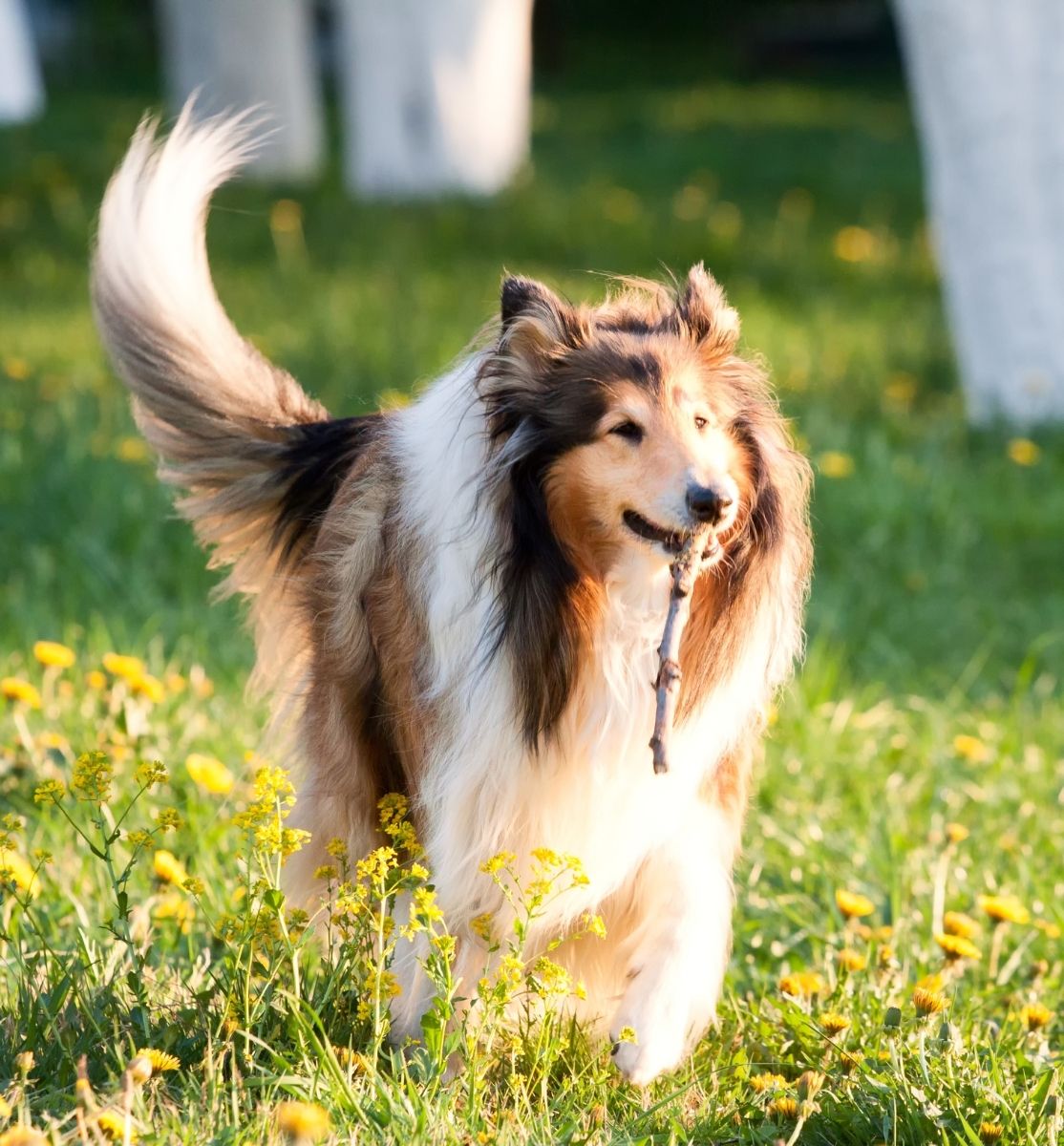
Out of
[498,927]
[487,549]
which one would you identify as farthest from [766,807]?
[487,549]

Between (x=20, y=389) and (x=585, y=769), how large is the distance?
5140 mm

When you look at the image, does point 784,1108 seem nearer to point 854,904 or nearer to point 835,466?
point 854,904

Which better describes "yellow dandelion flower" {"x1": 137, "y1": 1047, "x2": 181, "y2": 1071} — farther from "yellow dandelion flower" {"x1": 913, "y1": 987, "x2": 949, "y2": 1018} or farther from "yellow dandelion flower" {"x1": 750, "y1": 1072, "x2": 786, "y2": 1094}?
"yellow dandelion flower" {"x1": 913, "y1": 987, "x2": 949, "y2": 1018}

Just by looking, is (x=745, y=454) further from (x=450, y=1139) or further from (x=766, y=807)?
(x=766, y=807)

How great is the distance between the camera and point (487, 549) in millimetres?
2830

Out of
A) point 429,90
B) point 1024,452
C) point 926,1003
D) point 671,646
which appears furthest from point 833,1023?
point 429,90

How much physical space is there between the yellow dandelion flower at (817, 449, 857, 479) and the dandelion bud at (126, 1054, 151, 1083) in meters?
4.73

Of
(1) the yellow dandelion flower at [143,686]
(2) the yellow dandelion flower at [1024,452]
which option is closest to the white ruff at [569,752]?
(1) the yellow dandelion flower at [143,686]

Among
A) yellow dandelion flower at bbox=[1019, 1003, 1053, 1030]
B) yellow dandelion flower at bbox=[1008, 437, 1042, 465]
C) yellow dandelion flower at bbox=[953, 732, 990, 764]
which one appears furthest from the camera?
yellow dandelion flower at bbox=[1008, 437, 1042, 465]

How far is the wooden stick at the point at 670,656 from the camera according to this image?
2.76 metres

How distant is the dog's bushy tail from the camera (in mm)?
3695

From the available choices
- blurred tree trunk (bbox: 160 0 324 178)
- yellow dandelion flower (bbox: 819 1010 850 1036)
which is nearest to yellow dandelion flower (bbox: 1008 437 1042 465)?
yellow dandelion flower (bbox: 819 1010 850 1036)

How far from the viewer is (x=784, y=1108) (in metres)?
2.74

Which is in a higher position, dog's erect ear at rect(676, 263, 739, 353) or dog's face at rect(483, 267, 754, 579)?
dog's erect ear at rect(676, 263, 739, 353)
